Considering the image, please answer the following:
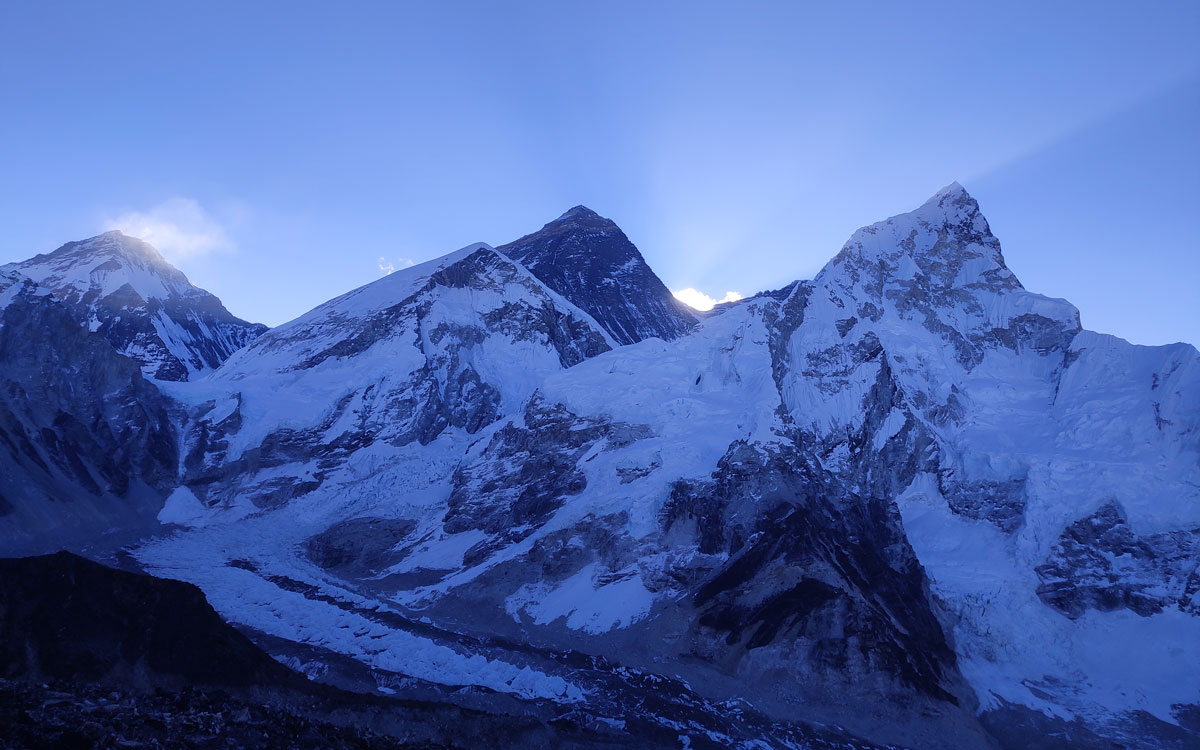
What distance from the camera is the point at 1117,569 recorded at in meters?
71.9

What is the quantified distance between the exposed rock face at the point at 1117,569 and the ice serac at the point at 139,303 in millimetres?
147720

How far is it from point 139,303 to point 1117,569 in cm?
17608

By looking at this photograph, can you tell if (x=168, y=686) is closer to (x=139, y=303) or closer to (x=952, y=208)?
(x=952, y=208)

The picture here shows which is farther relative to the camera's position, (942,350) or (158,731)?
(942,350)

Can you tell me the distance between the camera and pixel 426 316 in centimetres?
12625

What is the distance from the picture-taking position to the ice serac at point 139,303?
523ft

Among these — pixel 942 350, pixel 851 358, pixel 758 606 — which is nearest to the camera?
pixel 758 606

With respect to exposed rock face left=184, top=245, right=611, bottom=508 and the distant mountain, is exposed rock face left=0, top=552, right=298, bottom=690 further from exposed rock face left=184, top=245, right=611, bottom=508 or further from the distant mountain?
exposed rock face left=184, top=245, right=611, bottom=508

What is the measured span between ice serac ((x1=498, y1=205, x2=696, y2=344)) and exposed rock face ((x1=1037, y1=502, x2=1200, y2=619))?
105 meters

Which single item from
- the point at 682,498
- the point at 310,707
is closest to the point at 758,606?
the point at 682,498

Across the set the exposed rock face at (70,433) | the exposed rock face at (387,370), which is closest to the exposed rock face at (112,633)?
the exposed rock face at (70,433)

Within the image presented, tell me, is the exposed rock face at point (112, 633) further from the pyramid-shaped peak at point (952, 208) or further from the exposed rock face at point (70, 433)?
the pyramid-shaped peak at point (952, 208)

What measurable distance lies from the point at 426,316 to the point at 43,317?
161 ft

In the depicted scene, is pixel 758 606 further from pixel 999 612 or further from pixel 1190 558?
pixel 1190 558
